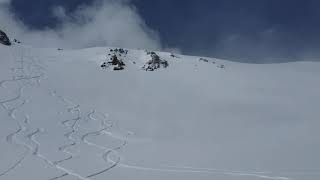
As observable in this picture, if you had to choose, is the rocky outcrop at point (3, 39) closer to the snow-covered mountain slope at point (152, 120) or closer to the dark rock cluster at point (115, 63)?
the snow-covered mountain slope at point (152, 120)

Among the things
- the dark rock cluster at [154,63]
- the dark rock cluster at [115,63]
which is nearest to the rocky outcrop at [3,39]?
the dark rock cluster at [115,63]

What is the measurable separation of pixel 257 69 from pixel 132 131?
1638 cm

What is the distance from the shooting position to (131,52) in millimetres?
26453

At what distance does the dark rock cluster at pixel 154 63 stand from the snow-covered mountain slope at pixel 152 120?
8 centimetres

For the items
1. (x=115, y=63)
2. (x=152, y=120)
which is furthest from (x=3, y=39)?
(x=152, y=120)

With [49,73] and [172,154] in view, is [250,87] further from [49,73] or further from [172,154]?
[172,154]

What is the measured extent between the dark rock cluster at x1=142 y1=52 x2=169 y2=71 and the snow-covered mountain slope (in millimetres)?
78

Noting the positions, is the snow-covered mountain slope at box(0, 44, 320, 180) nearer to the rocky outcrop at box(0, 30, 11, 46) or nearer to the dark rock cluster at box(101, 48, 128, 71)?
the dark rock cluster at box(101, 48, 128, 71)

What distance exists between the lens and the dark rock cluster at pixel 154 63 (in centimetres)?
2291

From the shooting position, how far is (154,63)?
76.8 ft

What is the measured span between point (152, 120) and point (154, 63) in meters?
11.0

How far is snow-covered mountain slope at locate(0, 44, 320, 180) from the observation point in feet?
23.2

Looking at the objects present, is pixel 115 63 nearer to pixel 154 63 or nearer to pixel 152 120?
pixel 154 63

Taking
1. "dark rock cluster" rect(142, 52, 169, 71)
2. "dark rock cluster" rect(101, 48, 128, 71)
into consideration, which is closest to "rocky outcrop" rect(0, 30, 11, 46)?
"dark rock cluster" rect(101, 48, 128, 71)
